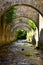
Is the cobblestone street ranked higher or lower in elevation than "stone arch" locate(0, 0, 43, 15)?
lower

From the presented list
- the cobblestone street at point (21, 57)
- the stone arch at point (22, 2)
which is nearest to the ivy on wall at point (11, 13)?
the stone arch at point (22, 2)

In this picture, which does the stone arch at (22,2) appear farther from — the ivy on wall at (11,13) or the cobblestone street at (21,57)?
the ivy on wall at (11,13)

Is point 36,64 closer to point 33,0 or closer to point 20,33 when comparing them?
point 33,0

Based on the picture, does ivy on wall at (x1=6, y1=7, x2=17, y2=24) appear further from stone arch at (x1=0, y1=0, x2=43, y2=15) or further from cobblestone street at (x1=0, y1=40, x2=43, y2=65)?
cobblestone street at (x1=0, y1=40, x2=43, y2=65)

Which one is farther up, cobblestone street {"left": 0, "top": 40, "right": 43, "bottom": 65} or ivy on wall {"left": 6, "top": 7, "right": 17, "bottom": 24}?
ivy on wall {"left": 6, "top": 7, "right": 17, "bottom": 24}

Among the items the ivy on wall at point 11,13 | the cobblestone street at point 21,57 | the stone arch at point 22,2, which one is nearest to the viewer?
the cobblestone street at point 21,57

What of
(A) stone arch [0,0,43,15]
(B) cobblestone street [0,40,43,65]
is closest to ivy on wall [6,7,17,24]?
(A) stone arch [0,0,43,15]

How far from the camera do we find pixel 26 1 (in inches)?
679

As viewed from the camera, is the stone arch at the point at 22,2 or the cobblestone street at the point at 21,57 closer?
the cobblestone street at the point at 21,57

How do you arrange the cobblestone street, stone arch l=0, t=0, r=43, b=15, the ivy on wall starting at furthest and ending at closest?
the ivy on wall → stone arch l=0, t=0, r=43, b=15 → the cobblestone street

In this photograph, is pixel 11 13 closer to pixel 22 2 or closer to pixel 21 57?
pixel 22 2

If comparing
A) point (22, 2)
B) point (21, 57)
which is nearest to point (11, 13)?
point (22, 2)

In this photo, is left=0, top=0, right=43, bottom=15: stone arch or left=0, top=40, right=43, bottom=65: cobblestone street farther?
left=0, top=0, right=43, bottom=15: stone arch

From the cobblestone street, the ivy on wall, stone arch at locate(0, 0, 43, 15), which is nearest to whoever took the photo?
the cobblestone street
